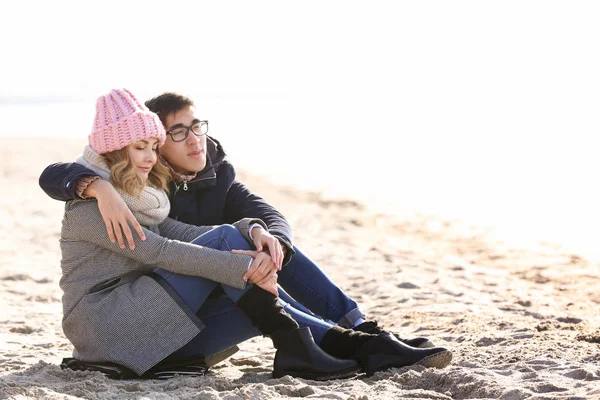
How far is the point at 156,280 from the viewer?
333 centimetres

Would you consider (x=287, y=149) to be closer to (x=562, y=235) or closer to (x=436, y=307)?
(x=562, y=235)

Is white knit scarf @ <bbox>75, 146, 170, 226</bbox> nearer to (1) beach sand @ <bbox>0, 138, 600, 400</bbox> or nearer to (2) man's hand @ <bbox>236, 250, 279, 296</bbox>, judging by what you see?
(2) man's hand @ <bbox>236, 250, 279, 296</bbox>

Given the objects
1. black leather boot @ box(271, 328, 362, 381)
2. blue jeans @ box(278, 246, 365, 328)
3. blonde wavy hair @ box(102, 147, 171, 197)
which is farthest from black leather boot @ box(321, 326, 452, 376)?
blonde wavy hair @ box(102, 147, 171, 197)

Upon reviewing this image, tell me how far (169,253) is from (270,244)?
408 mm

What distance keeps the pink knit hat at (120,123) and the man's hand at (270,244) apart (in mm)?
551

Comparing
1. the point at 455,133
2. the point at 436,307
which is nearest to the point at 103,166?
the point at 436,307

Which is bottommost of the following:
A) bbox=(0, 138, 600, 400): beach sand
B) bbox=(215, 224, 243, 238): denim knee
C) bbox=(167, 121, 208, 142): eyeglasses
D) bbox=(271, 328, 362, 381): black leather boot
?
bbox=(0, 138, 600, 400): beach sand

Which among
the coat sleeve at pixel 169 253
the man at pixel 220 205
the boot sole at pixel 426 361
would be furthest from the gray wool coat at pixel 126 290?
the boot sole at pixel 426 361

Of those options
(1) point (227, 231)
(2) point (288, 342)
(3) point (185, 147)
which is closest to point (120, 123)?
(3) point (185, 147)

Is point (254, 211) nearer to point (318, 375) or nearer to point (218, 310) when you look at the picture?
point (218, 310)

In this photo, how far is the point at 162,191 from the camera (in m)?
3.52

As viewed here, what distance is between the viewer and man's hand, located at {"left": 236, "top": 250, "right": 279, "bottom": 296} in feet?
10.8

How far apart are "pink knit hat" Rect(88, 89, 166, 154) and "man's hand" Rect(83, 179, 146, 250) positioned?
17 cm

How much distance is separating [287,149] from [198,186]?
13.1 metres
